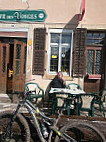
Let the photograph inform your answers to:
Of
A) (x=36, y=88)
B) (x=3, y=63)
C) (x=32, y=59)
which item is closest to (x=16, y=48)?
(x=32, y=59)

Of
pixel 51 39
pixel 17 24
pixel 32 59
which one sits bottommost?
pixel 32 59

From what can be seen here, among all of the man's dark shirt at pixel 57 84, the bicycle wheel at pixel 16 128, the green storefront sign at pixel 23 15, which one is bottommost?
the bicycle wheel at pixel 16 128

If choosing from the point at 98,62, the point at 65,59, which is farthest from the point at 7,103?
the point at 98,62

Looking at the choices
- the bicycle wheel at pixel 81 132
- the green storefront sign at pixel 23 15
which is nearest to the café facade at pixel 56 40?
the green storefront sign at pixel 23 15

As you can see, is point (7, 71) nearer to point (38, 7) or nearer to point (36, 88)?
point (36, 88)

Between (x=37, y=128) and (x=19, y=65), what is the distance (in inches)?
172

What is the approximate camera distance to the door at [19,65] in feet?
19.6

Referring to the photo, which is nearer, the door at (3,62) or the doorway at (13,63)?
the doorway at (13,63)

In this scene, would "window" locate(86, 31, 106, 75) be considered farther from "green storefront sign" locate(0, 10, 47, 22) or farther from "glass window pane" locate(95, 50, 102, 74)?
"green storefront sign" locate(0, 10, 47, 22)

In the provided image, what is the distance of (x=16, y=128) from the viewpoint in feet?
7.21

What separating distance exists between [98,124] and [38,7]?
205 inches

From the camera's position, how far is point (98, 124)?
6.84 ft

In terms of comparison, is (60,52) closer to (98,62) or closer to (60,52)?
(60,52)

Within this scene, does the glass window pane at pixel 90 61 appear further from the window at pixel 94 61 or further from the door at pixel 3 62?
the door at pixel 3 62
